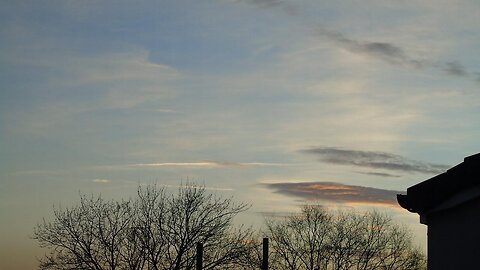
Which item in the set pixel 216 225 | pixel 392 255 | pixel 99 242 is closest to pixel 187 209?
pixel 216 225

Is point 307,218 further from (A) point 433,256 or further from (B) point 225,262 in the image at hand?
(A) point 433,256

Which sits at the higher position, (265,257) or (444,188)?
(444,188)

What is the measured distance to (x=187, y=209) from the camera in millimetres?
46781

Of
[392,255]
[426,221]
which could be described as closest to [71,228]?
[392,255]

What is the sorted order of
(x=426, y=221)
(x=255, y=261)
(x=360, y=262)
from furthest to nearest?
(x=360, y=262), (x=255, y=261), (x=426, y=221)

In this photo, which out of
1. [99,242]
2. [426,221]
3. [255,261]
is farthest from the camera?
[255,261]

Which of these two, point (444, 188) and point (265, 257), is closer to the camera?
point (444, 188)

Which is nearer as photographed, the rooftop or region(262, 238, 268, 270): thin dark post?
the rooftop

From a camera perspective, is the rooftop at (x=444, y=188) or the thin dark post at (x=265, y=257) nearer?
the rooftop at (x=444, y=188)

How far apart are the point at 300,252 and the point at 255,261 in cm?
1313

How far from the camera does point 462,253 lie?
9.45 m

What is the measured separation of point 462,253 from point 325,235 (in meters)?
57.8

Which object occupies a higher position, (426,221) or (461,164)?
(461,164)

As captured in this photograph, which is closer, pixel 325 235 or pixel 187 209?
pixel 187 209
